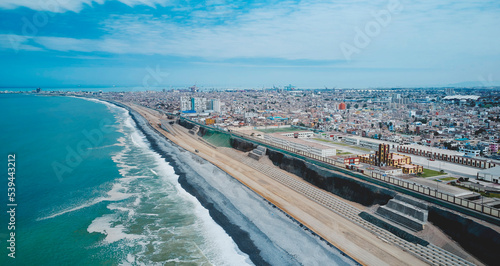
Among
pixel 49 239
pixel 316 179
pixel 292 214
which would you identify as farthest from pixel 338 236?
pixel 49 239

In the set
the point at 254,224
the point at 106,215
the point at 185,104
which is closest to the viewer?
the point at 254,224

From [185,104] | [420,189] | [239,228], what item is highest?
[185,104]

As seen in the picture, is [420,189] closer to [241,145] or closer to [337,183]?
[337,183]

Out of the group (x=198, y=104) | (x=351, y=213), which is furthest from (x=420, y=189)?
(x=198, y=104)

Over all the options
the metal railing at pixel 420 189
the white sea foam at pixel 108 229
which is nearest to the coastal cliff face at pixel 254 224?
the white sea foam at pixel 108 229

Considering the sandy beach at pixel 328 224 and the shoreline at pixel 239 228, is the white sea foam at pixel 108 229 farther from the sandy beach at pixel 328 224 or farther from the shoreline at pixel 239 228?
the sandy beach at pixel 328 224

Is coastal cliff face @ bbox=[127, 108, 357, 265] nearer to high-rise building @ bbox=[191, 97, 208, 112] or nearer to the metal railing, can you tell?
the metal railing
